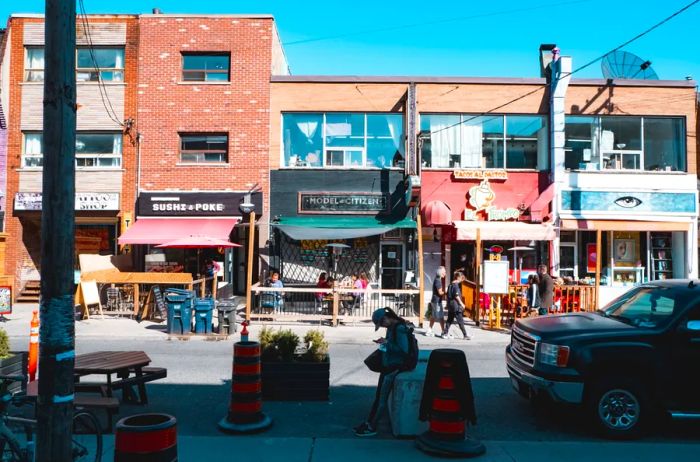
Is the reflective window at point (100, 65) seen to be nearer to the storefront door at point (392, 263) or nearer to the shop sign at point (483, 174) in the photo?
the storefront door at point (392, 263)

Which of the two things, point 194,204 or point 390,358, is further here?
point 194,204

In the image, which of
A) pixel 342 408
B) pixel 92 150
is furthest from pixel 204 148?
pixel 342 408

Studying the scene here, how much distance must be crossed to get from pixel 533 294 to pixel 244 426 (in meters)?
9.91

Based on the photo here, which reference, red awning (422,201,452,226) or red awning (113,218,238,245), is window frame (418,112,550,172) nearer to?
red awning (422,201,452,226)

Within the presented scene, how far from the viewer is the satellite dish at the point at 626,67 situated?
19.7 meters

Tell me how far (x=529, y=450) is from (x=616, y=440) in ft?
3.89

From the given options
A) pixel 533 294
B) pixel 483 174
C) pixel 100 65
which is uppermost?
pixel 100 65

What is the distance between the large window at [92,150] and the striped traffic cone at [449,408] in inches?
646

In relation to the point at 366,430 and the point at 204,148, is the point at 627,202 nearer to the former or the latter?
the point at 204,148

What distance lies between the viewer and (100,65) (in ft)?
63.9

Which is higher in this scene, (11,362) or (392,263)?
(392,263)

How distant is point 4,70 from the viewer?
19.2m

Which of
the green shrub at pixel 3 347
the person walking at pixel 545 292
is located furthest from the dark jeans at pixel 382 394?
the person walking at pixel 545 292

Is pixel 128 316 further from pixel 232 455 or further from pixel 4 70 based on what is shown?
pixel 232 455
